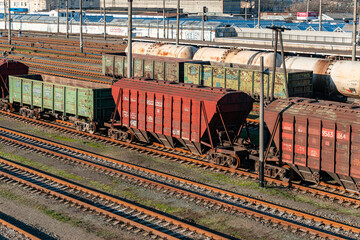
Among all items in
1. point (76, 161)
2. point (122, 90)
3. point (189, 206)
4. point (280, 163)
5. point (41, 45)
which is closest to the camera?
point (189, 206)

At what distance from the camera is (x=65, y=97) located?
3366 centimetres

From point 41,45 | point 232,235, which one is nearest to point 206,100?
point 232,235

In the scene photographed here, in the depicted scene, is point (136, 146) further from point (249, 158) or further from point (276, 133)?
point (276, 133)

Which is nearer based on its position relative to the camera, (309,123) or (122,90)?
(309,123)

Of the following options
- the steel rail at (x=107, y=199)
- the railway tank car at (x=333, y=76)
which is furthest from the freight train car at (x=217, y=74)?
the steel rail at (x=107, y=199)

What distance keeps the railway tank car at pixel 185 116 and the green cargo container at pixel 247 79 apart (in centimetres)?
932

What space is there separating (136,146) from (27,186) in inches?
321

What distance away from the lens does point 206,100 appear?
2555cm

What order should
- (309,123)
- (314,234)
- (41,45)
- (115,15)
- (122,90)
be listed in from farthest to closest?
(115,15), (41,45), (122,90), (309,123), (314,234)

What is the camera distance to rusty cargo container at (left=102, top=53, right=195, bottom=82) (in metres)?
44.5

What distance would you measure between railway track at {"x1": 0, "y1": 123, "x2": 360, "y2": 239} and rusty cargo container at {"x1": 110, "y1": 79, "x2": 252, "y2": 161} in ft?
9.99

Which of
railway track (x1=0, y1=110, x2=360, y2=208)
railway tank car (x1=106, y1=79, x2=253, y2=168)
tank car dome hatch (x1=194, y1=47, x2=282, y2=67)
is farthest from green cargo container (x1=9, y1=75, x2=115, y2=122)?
tank car dome hatch (x1=194, y1=47, x2=282, y2=67)

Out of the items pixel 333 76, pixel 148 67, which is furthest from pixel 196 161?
pixel 148 67

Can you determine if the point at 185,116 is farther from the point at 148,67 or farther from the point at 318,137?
the point at 148,67
